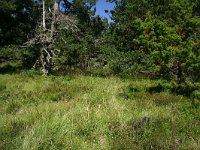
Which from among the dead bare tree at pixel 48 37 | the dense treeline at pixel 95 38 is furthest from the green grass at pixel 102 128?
the dead bare tree at pixel 48 37

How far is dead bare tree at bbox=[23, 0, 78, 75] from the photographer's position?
21.3m

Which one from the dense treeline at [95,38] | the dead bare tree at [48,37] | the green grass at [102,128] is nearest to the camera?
the green grass at [102,128]

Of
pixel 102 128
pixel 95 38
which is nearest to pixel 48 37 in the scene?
pixel 95 38

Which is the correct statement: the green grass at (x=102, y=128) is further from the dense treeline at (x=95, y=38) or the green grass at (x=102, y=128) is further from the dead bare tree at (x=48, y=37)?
the dead bare tree at (x=48, y=37)

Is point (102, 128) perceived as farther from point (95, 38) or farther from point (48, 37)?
point (95, 38)

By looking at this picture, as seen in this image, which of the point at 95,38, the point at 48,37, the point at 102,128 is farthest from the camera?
the point at 95,38

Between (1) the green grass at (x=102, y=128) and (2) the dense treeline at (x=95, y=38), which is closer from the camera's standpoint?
(1) the green grass at (x=102, y=128)

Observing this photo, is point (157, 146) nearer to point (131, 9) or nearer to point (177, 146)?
point (177, 146)

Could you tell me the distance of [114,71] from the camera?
22.5m

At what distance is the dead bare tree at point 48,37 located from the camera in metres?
21.3

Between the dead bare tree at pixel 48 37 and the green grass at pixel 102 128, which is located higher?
the dead bare tree at pixel 48 37

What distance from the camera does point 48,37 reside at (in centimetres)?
2169

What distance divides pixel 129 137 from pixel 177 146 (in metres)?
0.80

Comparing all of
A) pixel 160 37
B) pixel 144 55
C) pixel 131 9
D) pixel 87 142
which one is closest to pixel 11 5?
pixel 131 9
